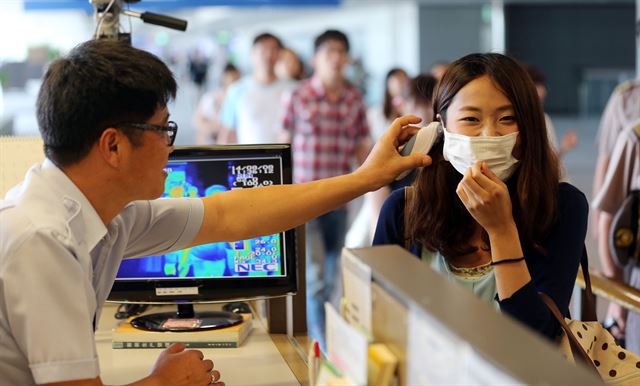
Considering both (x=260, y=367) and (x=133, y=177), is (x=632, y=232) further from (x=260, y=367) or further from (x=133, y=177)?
(x=133, y=177)

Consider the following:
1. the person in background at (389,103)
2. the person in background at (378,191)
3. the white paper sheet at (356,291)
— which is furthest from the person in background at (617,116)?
the white paper sheet at (356,291)

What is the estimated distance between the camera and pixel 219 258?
2.61 meters

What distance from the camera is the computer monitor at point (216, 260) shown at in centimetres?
256

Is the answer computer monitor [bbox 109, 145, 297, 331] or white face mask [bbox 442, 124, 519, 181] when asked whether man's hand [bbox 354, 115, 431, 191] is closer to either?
white face mask [bbox 442, 124, 519, 181]

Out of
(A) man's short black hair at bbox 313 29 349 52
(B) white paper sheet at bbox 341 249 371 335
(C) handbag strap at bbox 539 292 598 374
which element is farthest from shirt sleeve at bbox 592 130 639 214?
(A) man's short black hair at bbox 313 29 349 52

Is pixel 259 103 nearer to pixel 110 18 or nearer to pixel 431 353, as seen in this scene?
pixel 110 18

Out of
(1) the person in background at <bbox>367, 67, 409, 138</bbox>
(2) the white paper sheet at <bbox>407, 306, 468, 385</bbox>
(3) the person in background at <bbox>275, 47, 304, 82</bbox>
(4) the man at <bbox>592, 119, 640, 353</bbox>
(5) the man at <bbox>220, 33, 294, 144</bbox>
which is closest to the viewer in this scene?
(2) the white paper sheet at <bbox>407, 306, 468, 385</bbox>

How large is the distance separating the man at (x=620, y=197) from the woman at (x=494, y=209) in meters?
1.35

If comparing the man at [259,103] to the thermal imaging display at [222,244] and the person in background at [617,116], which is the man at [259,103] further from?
the thermal imaging display at [222,244]

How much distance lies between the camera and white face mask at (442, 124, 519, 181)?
7.07 ft

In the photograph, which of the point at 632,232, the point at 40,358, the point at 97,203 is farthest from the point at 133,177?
the point at 632,232

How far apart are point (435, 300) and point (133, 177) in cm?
86

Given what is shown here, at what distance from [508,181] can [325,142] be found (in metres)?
3.54

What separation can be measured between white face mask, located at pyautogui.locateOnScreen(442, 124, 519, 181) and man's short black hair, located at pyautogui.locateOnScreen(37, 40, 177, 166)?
78 cm
